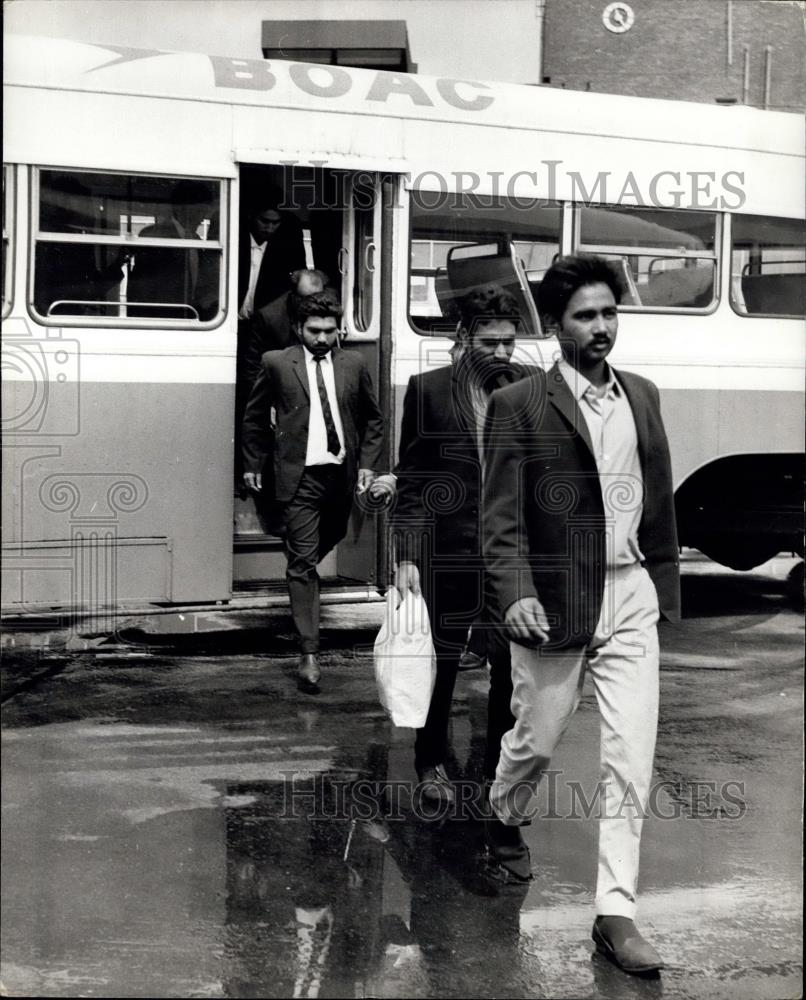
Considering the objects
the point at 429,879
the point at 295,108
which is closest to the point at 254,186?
the point at 295,108

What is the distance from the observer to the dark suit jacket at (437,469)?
495 cm

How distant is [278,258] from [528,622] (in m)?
4.43

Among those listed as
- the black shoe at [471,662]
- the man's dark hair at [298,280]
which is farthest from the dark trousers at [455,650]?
the man's dark hair at [298,280]

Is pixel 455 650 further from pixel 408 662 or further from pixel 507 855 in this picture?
pixel 507 855

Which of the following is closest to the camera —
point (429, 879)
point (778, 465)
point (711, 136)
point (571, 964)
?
point (571, 964)

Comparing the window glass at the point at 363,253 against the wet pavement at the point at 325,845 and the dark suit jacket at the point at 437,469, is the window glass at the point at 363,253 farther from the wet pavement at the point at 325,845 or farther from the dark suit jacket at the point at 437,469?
the dark suit jacket at the point at 437,469

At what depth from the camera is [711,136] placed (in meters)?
8.26

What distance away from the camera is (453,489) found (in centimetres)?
512

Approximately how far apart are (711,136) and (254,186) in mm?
2895

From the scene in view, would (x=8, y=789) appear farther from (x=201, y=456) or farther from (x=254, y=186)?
(x=254, y=186)

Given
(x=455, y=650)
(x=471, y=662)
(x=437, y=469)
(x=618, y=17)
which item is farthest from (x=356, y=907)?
(x=618, y=17)

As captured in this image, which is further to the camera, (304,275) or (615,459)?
(304,275)

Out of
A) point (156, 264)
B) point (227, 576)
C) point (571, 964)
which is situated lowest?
point (571, 964)

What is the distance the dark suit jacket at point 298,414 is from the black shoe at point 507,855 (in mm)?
2740
